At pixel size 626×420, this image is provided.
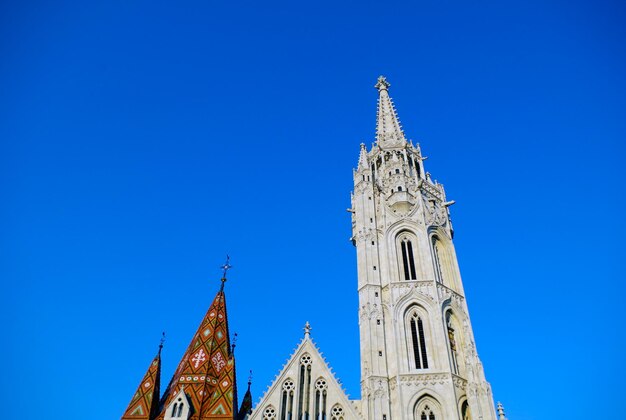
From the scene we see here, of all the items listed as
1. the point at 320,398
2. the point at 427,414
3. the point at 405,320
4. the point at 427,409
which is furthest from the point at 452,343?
the point at 320,398

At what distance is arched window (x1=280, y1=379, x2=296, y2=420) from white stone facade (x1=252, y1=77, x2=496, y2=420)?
47 millimetres

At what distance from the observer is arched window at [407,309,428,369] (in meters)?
23.3

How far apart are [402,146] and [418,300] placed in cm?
1374

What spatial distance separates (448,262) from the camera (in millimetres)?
28453

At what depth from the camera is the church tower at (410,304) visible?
21.8 meters

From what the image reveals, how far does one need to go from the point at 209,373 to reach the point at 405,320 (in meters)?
11.5

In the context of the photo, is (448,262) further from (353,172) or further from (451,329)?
(353,172)

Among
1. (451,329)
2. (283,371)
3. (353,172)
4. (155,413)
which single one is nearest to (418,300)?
(451,329)

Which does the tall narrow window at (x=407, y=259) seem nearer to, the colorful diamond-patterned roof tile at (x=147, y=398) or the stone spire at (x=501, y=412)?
the stone spire at (x=501, y=412)

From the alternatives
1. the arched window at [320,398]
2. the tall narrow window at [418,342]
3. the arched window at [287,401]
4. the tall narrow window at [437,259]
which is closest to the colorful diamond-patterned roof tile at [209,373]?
the arched window at [287,401]

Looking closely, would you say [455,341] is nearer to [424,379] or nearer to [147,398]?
[424,379]

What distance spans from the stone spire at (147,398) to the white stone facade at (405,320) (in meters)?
6.34

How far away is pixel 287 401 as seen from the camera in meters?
22.8

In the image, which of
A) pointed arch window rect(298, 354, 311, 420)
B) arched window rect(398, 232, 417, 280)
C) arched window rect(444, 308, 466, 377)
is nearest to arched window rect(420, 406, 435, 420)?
arched window rect(444, 308, 466, 377)
